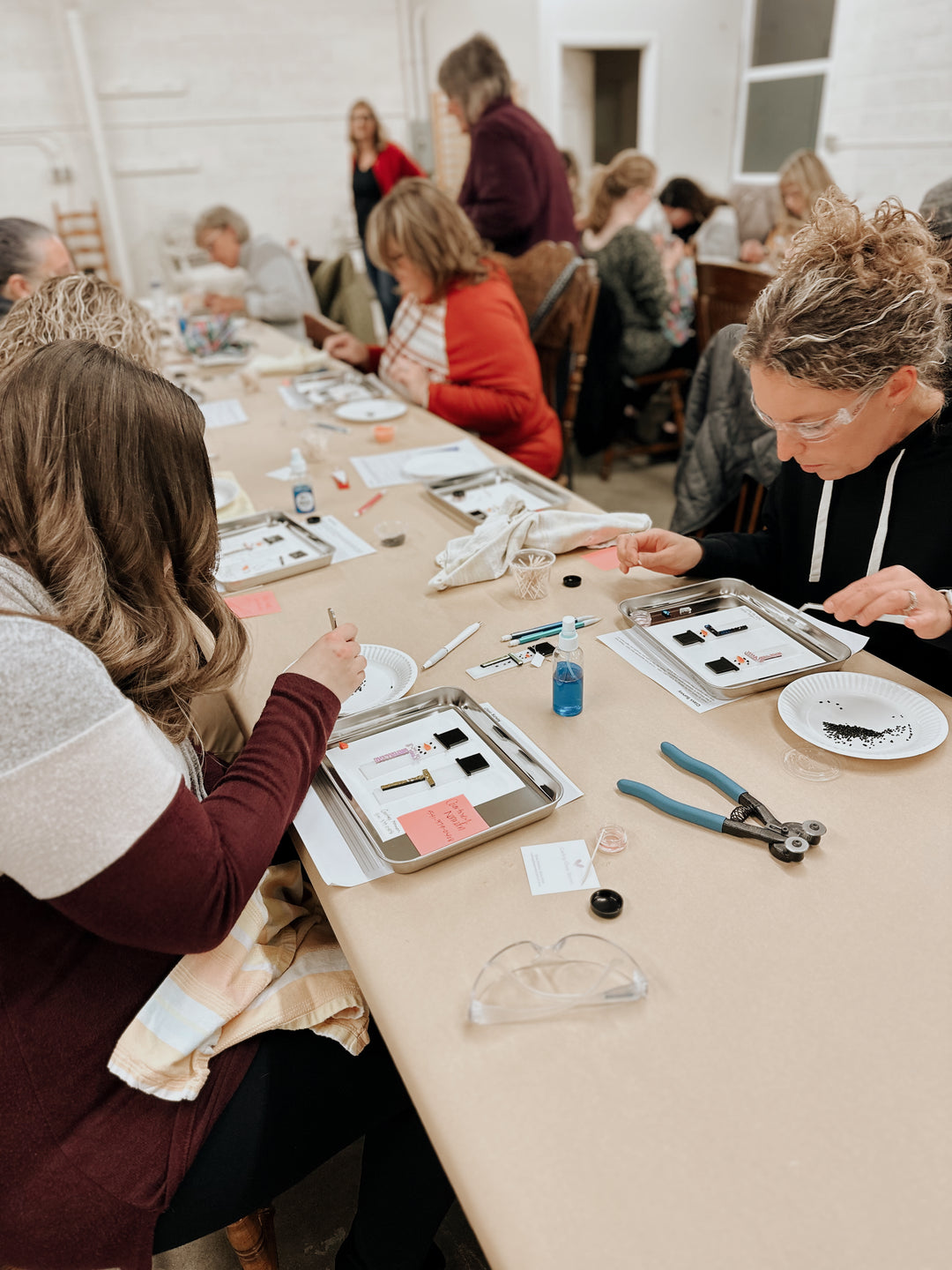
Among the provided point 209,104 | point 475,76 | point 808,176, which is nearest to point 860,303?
point 475,76

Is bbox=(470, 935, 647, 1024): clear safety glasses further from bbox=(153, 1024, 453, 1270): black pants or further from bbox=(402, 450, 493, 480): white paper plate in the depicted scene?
bbox=(402, 450, 493, 480): white paper plate

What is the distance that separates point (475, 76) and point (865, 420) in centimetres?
305

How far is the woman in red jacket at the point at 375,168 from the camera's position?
475cm

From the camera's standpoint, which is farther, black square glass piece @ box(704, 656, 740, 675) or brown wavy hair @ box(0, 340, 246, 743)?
black square glass piece @ box(704, 656, 740, 675)

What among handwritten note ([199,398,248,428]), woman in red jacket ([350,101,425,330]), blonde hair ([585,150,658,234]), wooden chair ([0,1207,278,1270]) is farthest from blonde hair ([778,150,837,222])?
wooden chair ([0,1207,278,1270])

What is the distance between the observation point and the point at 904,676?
124 centimetres

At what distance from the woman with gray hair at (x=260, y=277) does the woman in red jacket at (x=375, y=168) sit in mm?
413

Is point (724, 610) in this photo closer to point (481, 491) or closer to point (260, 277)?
point (481, 491)

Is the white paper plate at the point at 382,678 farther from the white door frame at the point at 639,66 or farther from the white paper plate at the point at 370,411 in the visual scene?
the white door frame at the point at 639,66

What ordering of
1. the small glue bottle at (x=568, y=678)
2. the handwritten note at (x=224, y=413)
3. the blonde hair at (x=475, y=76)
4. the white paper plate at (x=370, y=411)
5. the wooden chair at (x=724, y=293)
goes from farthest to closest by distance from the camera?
1. the blonde hair at (x=475, y=76)
2. the wooden chair at (x=724, y=293)
3. the handwritten note at (x=224, y=413)
4. the white paper plate at (x=370, y=411)
5. the small glue bottle at (x=568, y=678)

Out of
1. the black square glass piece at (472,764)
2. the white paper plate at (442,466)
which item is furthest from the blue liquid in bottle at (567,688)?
the white paper plate at (442,466)

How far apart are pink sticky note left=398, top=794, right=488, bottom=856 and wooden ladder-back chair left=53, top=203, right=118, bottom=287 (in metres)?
6.52

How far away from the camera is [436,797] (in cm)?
105

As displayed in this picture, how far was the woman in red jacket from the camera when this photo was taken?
4.75 m
